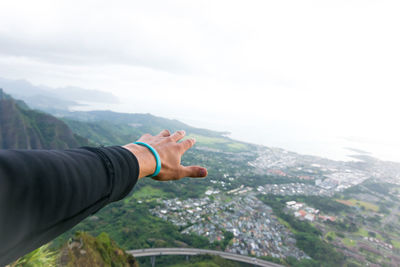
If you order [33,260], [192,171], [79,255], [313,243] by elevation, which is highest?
[192,171]

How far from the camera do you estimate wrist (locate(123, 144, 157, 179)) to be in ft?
3.90

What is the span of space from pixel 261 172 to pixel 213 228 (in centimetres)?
2456

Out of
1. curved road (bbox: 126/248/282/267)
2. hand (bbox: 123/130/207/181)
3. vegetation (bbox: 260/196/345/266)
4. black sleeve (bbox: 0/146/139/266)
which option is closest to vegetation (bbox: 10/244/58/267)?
hand (bbox: 123/130/207/181)

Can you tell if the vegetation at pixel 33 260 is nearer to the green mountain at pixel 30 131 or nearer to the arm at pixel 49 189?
the arm at pixel 49 189

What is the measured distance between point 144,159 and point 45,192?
0.62 meters

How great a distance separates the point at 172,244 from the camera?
14680 millimetres

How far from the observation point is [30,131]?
1035 inches

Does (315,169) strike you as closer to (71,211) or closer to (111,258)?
(111,258)

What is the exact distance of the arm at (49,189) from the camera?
0.53 metres

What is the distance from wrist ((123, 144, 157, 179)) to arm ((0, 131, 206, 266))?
0.45 ft

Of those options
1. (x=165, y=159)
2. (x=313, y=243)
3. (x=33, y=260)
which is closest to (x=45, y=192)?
(x=165, y=159)

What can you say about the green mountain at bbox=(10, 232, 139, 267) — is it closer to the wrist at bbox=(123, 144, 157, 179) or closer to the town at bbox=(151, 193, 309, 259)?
the wrist at bbox=(123, 144, 157, 179)

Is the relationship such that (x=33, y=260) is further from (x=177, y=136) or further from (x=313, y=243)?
→ (x=313, y=243)

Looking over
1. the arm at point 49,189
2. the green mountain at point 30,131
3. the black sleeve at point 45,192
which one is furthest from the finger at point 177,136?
the green mountain at point 30,131
